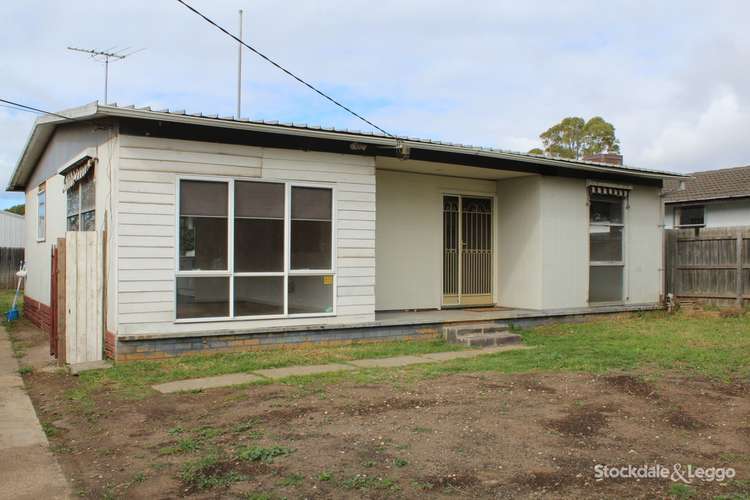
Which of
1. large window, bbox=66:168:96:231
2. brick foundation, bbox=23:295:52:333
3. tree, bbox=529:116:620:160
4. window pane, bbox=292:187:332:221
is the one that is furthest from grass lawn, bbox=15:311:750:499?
tree, bbox=529:116:620:160

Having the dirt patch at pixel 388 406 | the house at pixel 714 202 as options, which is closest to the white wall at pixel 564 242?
the dirt patch at pixel 388 406

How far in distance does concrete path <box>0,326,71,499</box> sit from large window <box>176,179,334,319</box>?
2.56 m

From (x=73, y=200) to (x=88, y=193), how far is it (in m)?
1.29

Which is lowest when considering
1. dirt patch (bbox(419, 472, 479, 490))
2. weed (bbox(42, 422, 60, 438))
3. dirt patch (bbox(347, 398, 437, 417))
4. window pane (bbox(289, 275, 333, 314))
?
weed (bbox(42, 422, 60, 438))

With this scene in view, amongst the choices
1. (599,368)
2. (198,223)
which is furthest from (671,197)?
(198,223)

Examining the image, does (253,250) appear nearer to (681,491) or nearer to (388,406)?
(388,406)

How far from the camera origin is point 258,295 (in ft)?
32.8

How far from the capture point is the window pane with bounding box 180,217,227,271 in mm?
9383

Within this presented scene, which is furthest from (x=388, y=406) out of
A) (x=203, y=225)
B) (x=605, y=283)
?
(x=605, y=283)

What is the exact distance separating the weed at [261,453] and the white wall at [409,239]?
7.29 metres

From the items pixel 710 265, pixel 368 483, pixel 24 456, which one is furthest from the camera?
pixel 710 265

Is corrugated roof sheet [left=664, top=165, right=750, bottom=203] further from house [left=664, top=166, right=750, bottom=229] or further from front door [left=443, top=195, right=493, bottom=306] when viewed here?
front door [left=443, top=195, right=493, bottom=306]

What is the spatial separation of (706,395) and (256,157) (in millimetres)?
6544

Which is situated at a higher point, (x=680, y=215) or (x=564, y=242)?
(x=680, y=215)
